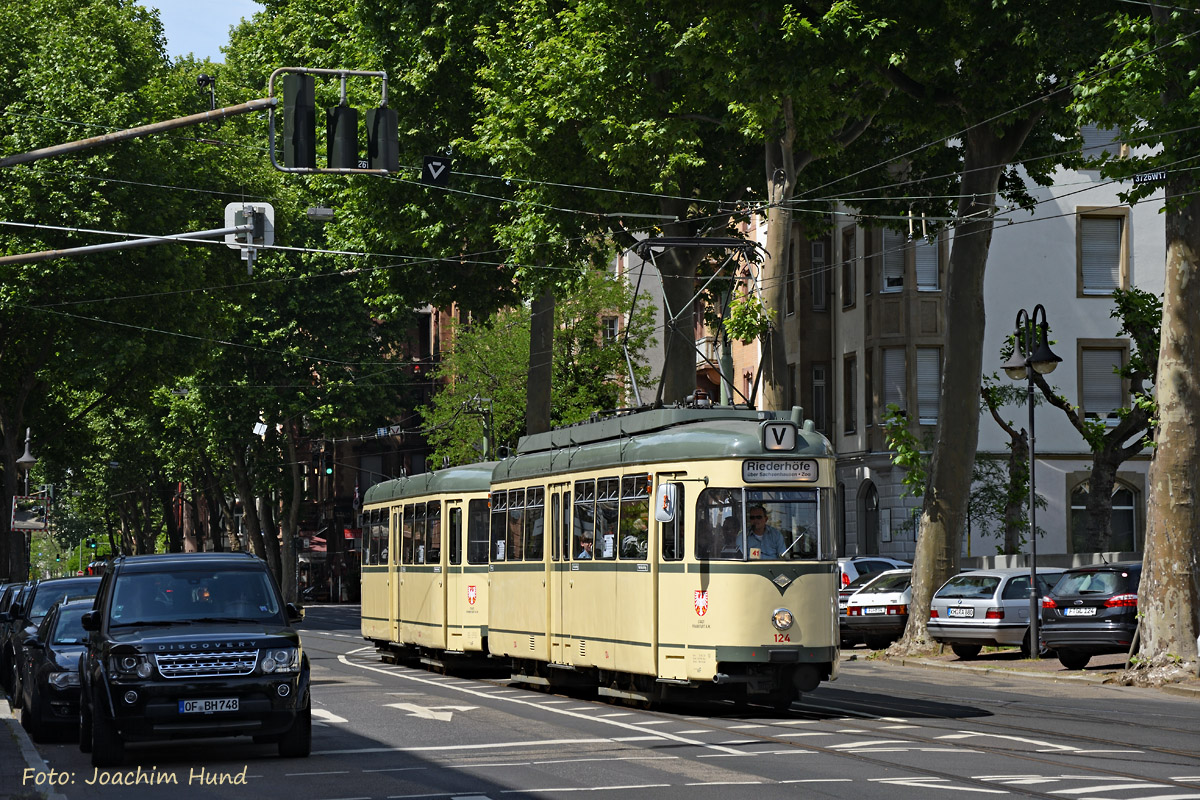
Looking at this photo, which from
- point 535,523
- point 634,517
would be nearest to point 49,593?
point 535,523

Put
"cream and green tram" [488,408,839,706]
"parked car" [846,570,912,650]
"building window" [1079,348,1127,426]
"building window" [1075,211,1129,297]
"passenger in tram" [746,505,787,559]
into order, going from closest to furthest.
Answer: "cream and green tram" [488,408,839,706], "passenger in tram" [746,505,787,559], "parked car" [846,570,912,650], "building window" [1075,211,1129,297], "building window" [1079,348,1127,426]

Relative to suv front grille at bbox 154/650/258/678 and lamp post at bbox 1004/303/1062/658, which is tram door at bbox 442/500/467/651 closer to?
lamp post at bbox 1004/303/1062/658

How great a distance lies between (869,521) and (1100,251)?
32.8ft

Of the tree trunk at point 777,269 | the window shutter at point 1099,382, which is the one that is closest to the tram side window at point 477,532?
the tree trunk at point 777,269

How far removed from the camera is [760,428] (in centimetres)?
1925

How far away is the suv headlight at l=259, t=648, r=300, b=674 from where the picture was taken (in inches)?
581

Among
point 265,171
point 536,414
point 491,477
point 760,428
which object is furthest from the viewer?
point 265,171

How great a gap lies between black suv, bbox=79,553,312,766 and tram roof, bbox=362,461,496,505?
453 inches

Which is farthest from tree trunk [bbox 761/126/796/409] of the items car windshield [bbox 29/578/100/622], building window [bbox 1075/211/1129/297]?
building window [bbox 1075/211/1129/297]

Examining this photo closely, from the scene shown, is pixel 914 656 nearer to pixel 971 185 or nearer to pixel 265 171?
pixel 971 185

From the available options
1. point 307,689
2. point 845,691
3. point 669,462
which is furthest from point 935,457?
point 307,689

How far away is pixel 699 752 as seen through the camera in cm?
1516

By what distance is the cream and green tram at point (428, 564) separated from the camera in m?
27.1

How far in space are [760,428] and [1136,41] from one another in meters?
7.87
